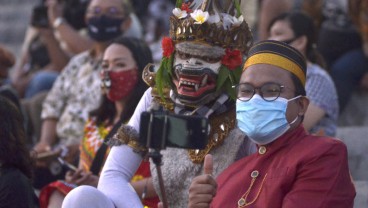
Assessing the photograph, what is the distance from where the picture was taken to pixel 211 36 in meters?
6.26

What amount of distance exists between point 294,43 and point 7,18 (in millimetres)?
6776

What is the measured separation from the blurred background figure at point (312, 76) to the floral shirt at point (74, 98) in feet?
4.81

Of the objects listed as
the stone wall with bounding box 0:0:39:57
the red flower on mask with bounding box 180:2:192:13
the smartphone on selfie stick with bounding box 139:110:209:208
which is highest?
the red flower on mask with bounding box 180:2:192:13

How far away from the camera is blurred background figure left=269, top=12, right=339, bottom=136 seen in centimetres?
804

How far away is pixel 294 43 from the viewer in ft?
27.5

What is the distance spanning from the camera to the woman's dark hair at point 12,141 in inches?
256

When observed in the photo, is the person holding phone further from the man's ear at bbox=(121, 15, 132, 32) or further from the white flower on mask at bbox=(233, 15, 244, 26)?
the man's ear at bbox=(121, 15, 132, 32)

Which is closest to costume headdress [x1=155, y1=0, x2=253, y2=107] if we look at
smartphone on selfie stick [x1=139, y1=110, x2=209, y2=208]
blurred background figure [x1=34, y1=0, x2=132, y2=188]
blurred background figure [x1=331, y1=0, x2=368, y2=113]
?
smartphone on selfie stick [x1=139, y1=110, x2=209, y2=208]

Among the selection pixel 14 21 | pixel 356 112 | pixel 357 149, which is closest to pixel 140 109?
pixel 357 149

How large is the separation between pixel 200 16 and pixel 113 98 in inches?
62.7

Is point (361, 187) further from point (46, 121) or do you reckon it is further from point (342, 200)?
point (46, 121)

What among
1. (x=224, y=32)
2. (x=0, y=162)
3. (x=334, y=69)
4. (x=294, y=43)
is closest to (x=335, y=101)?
(x=294, y=43)

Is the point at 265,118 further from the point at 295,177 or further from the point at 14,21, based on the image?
the point at 14,21

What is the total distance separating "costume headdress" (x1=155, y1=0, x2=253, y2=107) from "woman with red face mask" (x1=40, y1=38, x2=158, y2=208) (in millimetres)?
1191
